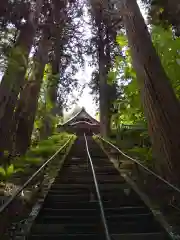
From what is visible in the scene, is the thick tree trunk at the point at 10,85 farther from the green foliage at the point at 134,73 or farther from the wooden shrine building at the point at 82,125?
the wooden shrine building at the point at 82,125

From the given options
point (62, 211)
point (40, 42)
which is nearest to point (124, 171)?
point (62, 211)

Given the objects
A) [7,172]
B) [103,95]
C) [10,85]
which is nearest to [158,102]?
[7,172]

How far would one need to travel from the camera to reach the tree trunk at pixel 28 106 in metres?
12.6

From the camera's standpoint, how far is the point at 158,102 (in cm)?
792

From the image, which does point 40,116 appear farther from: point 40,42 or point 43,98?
point 40,42

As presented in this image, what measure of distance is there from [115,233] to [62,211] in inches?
64.3

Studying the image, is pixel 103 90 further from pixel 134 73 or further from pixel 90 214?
pixel 90 214

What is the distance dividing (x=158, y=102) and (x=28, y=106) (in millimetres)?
7038

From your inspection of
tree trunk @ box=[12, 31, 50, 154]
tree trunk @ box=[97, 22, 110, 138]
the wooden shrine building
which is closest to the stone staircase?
tree trunk @ box=[12, 31, 50, 154]

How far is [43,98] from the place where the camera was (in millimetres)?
20672

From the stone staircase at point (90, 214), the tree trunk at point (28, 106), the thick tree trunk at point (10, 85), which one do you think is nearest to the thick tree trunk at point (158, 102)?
the stone staircase at point (90, 214)

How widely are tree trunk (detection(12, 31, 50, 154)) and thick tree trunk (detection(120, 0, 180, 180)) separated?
17.9ft

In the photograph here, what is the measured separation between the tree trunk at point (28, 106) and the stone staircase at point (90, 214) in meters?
3.57

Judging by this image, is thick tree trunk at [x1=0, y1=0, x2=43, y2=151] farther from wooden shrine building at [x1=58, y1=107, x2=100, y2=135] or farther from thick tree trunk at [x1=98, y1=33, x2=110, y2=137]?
wooden shrine building at [x1=58, y1=107, x2=100, y2=135]
